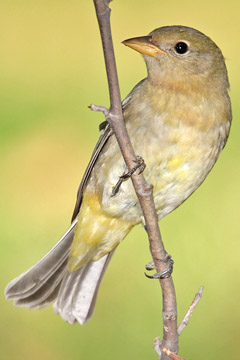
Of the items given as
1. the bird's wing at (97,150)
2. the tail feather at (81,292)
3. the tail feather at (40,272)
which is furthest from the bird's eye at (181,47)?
the tail feather at (81,292)

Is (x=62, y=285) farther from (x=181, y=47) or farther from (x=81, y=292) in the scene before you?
(x=181, y=47)

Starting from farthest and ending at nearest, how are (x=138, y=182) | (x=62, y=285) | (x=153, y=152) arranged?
(x=62, y=285) < (x=153, y=152) < (x=138, y=182)

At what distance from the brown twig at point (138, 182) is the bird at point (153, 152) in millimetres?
593

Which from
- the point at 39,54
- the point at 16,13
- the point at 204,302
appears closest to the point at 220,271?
the point at 204,302

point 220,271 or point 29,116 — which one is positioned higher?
point 29,116

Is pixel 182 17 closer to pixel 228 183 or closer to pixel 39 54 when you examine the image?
pixel 39 54

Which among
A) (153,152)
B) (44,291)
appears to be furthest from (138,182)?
(44,291)

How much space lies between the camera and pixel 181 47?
3.45 meters

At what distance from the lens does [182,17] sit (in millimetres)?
5562

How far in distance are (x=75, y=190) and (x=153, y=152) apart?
4.75 feet

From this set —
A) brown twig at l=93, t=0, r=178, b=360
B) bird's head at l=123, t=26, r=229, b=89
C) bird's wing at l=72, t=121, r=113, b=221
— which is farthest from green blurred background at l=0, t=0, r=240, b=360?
brown twig at l=93, t=0, r=178, b=360

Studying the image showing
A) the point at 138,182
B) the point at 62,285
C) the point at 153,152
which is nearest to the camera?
the point at 138,182

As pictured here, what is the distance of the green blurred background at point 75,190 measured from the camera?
419 centimetres

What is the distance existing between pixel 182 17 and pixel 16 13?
1102 millimetres
